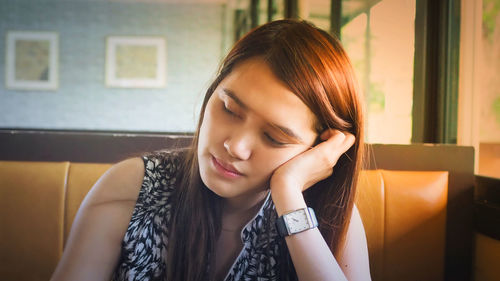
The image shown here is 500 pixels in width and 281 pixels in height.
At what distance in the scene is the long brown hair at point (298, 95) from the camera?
0.76m

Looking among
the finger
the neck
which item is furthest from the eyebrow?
the neck

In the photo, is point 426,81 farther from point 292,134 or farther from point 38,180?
point 38,180

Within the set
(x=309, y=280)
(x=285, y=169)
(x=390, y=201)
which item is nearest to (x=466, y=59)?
(x=390, y=201)

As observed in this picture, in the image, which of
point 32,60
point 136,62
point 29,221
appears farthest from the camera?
point 136,62

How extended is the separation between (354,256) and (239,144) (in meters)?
0.46

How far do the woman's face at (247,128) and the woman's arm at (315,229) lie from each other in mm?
68

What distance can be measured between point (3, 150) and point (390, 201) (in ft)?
4.78

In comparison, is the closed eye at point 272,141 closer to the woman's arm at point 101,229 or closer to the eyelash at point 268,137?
the eyelash at point 268,137

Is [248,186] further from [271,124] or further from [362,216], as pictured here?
[362,216]

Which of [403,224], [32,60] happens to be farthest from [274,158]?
[32,60]

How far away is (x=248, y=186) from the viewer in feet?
2.53

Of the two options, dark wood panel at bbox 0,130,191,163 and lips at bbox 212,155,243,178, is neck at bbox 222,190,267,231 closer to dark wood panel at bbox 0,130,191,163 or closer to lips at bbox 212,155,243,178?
lips at bbox 212,155,243,178

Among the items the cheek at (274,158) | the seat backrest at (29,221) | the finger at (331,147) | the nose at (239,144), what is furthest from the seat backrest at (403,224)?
the seat backrest at (29,221)

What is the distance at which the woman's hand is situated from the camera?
2.64ft
